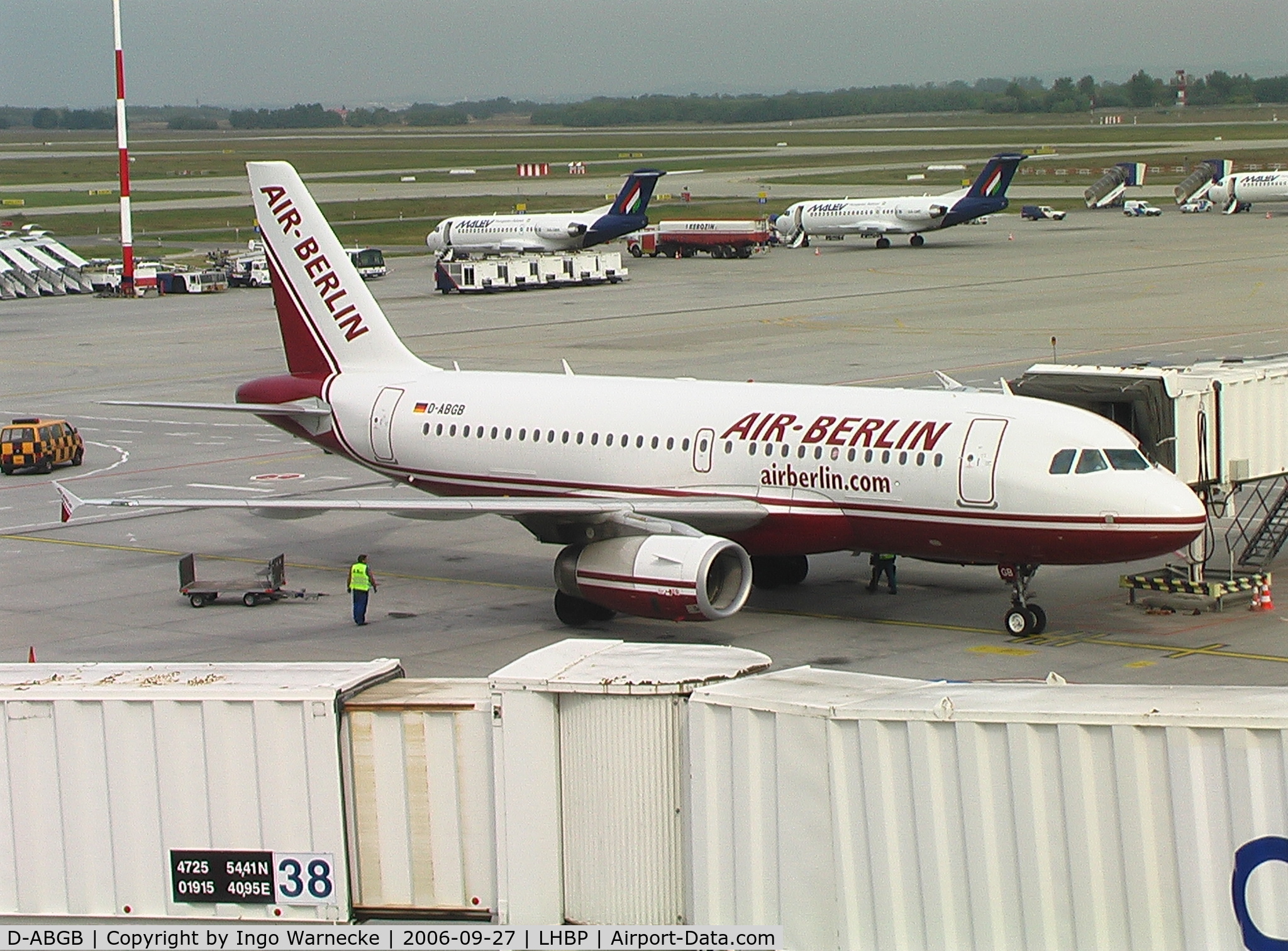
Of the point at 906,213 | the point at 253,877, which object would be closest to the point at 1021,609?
the point at 253,877

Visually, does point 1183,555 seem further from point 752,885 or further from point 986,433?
point 752,885

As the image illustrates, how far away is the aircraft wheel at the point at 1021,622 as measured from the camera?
103 ft

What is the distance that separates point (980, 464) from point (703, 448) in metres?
5.62

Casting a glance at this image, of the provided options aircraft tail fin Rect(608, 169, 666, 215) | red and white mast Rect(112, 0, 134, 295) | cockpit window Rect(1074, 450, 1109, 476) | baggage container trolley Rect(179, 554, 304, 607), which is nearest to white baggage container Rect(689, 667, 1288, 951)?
cockpit window Rect(1074, 450, 1109, 476)

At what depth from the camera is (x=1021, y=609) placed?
3147 cm

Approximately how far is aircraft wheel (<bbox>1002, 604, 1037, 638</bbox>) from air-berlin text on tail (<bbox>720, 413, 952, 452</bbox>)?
3158 mm

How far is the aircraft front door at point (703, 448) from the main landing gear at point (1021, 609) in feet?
18.8

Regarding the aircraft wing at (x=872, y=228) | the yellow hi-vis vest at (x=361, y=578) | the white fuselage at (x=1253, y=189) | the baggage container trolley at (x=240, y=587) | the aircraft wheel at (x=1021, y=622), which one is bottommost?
the aircraft wheel at (x=1021, y=622)

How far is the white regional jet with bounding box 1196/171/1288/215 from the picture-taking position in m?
145

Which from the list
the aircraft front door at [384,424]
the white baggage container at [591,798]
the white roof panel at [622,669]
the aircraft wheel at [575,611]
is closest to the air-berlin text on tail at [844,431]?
the aircraft wheel at [575,611]

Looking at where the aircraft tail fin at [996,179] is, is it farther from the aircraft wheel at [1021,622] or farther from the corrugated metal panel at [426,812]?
the corrugated metal panel at [426,812]

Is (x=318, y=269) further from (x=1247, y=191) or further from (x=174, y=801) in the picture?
(x=1247, y=191)

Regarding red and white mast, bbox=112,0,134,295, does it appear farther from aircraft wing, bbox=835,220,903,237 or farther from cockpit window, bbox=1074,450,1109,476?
cockpit window, bbox=1074,450,1109,476

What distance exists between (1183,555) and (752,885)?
72.8ft
